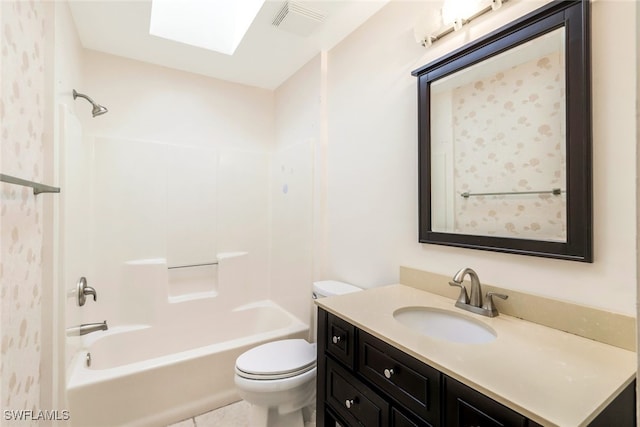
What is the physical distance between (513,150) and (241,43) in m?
1.87

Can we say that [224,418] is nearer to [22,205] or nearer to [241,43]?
[22,205]

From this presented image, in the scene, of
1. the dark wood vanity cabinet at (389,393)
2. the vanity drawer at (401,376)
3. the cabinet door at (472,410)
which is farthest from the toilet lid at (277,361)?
the cabinet door at (472,410)

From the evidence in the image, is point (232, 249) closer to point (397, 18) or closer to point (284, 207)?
point (284, 207)

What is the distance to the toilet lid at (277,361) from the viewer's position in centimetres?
155

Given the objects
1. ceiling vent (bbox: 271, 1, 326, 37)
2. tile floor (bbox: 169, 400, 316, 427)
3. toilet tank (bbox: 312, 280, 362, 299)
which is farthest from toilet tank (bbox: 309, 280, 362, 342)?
ceiling vent (bbox: 271, 1, 326, 37)

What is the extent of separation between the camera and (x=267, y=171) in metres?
2.98

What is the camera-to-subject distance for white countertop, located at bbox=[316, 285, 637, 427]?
64 centimetres

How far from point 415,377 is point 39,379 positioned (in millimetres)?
1500

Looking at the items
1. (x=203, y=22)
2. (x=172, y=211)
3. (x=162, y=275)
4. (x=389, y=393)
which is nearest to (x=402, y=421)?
(x=389, y=393)

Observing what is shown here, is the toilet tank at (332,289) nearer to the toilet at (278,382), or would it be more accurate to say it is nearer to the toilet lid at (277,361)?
the toilet at (278,382)

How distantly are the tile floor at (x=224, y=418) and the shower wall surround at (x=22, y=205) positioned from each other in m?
0.93

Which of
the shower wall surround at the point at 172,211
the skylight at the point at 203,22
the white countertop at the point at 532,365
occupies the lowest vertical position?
the white countertop at the point at 532,365

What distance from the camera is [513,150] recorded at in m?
1.16

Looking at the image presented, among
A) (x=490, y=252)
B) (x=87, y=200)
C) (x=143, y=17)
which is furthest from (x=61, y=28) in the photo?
(x=490, y=252)
